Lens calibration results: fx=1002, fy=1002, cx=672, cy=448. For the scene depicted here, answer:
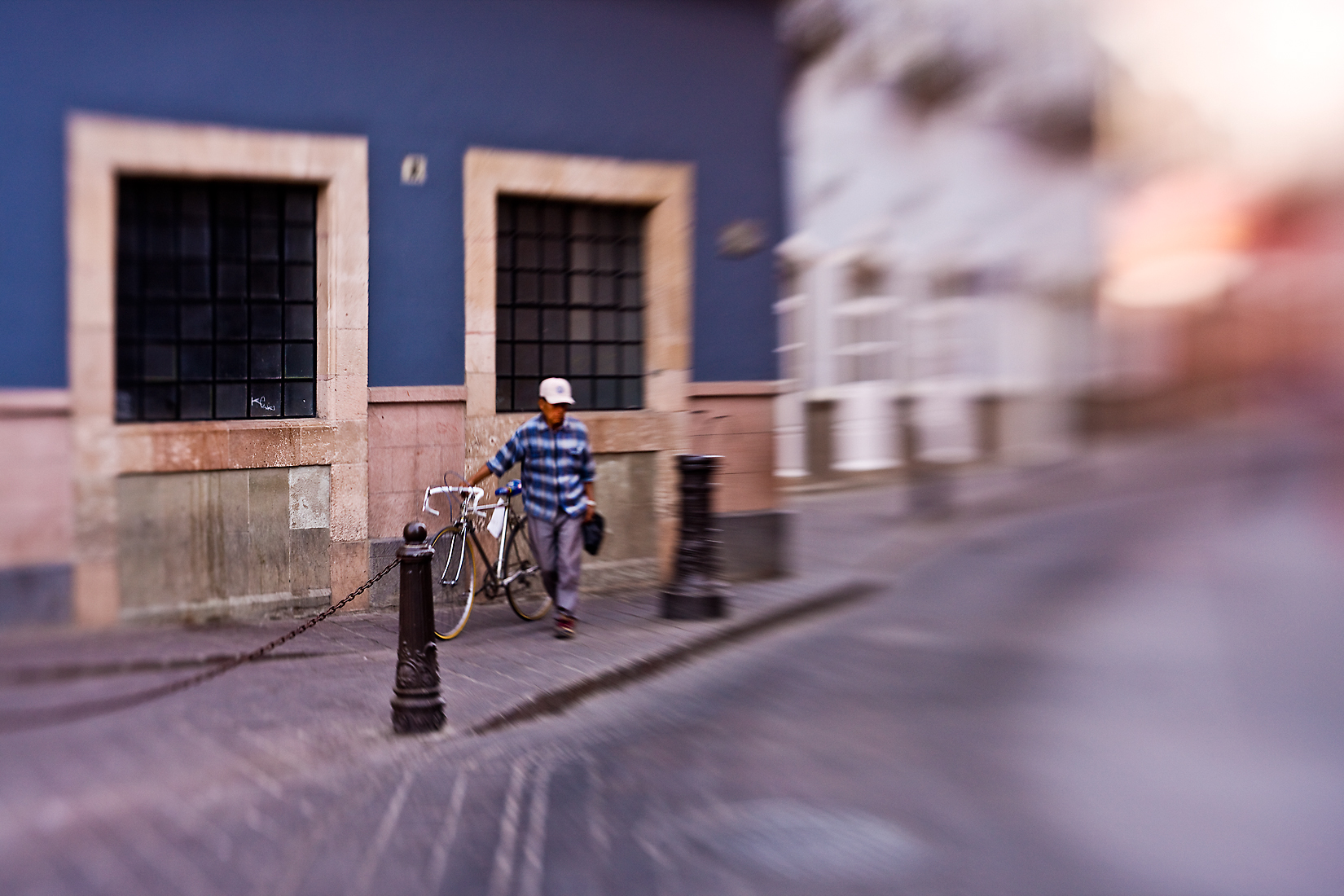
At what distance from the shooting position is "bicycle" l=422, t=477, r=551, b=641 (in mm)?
5488

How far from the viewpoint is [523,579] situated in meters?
5.97

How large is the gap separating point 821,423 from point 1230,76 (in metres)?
2.28

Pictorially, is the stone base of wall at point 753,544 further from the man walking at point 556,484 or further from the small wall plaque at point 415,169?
the small wall plaque at point 415,169

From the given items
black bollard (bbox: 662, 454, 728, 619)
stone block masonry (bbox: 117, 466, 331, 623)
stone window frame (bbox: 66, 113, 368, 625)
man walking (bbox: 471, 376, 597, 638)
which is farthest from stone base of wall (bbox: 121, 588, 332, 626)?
black bollard (bbox: 662, 454, 728, 619)

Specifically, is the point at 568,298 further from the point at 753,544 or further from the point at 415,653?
the point at 753,544

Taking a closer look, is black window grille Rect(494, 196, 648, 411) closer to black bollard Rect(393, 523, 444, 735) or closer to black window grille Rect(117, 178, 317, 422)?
black window grille Rect(117, 178, 317, 422)

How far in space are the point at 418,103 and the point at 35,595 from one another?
9.06 ft

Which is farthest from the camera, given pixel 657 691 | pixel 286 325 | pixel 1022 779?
pixel 657 691

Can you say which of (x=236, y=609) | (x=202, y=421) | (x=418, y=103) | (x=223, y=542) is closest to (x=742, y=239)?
(x=418, y=103)

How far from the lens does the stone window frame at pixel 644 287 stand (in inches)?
205

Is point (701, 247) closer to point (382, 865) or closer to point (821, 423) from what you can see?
point (821, 423)

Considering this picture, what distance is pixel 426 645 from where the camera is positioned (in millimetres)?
4109

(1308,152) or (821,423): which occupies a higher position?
(1308,152)

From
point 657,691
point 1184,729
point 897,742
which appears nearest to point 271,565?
point 657,691
